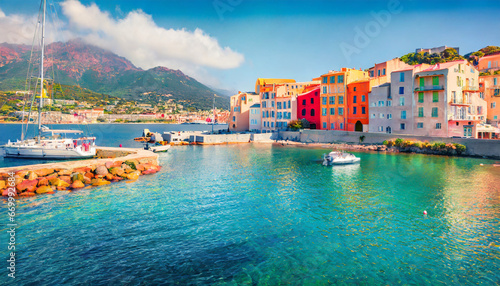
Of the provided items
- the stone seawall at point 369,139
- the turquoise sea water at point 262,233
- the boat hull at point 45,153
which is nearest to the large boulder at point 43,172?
the turquoise sea water at point 262,233

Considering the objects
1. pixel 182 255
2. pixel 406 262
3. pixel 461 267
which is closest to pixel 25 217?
pixel 182 255

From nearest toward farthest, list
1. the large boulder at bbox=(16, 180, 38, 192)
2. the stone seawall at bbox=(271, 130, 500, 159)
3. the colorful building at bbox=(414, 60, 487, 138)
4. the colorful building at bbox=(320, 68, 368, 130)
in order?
1. the large boulder at bbox=(16, 180, 38, 192)
2. the stone seawall at bbox=(271, 130, 500, 159)
3. the colorful building at bbox=(414, 60, 487, 138)
4. the colorful building at bbox=(320, 68, 368, 130)

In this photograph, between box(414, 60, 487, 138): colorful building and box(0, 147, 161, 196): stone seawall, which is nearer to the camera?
box(0, 147, 161, 196): stone seawall

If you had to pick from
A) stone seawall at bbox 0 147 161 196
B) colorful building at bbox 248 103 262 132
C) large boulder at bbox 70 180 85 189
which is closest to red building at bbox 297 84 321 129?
colorful building at bbox 248 103 262 132

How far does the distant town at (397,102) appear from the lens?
49.4 metres

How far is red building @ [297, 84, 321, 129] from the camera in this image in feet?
239

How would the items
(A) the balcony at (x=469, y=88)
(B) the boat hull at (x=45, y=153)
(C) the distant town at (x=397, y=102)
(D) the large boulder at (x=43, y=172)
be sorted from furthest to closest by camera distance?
(A) the balcony at (x=469, y=88) → (C) the distant town at (x=397, y=102) → (B) the boat hull at (x=45, y=153) → (D) the large boulder at (x=43, y=172)

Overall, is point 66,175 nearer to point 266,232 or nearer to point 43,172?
point 43,172

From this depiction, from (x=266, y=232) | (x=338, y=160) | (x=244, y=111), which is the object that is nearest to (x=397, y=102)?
(x=338, y=160)

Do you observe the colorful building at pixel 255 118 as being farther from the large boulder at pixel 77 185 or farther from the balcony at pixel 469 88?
the large boulder at pixel 77 185

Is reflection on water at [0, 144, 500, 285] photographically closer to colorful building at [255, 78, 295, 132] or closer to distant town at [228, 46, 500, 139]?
distant town at [228, 46, 500, 139]

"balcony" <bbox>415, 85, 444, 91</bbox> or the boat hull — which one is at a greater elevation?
"balcony" <bbox>415, 85, 444, 91</bbox>

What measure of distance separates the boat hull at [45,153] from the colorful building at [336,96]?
48385mm

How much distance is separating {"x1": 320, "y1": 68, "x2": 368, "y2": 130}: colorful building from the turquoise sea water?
120 ft
